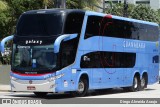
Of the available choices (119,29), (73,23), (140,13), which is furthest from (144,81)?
(140,13)

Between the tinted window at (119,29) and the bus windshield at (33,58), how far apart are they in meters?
2.53

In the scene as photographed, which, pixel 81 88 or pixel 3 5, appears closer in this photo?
pixel 81 88

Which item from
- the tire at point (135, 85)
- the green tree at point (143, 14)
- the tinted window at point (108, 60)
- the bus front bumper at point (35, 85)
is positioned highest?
the green tree at point (143, 14)

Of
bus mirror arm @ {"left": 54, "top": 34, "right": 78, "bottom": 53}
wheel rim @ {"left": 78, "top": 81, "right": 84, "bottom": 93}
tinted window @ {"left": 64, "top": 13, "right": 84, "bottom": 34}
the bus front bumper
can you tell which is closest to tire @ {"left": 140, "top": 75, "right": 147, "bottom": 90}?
wheel rim @ {"left": 78, "top": 81, "right": 84, "bottom": 93}

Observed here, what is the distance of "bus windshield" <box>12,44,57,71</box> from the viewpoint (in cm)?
2117

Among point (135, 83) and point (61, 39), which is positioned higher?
point (61, 39)

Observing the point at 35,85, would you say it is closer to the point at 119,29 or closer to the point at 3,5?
the point at 119,29

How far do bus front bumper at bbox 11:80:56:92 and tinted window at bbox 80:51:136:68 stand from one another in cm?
222

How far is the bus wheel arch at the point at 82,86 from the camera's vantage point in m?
22.7

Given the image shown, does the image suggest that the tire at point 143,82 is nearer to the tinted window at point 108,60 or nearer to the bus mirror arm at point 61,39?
the tinted window at point 108,60

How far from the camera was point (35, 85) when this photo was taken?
21.2m

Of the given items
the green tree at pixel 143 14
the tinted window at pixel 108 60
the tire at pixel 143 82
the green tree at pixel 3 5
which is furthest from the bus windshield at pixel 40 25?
the green tree at pixel 143 14

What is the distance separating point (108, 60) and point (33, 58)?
5.08 metres

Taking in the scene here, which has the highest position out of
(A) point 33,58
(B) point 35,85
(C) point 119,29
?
(C) point 119,29
